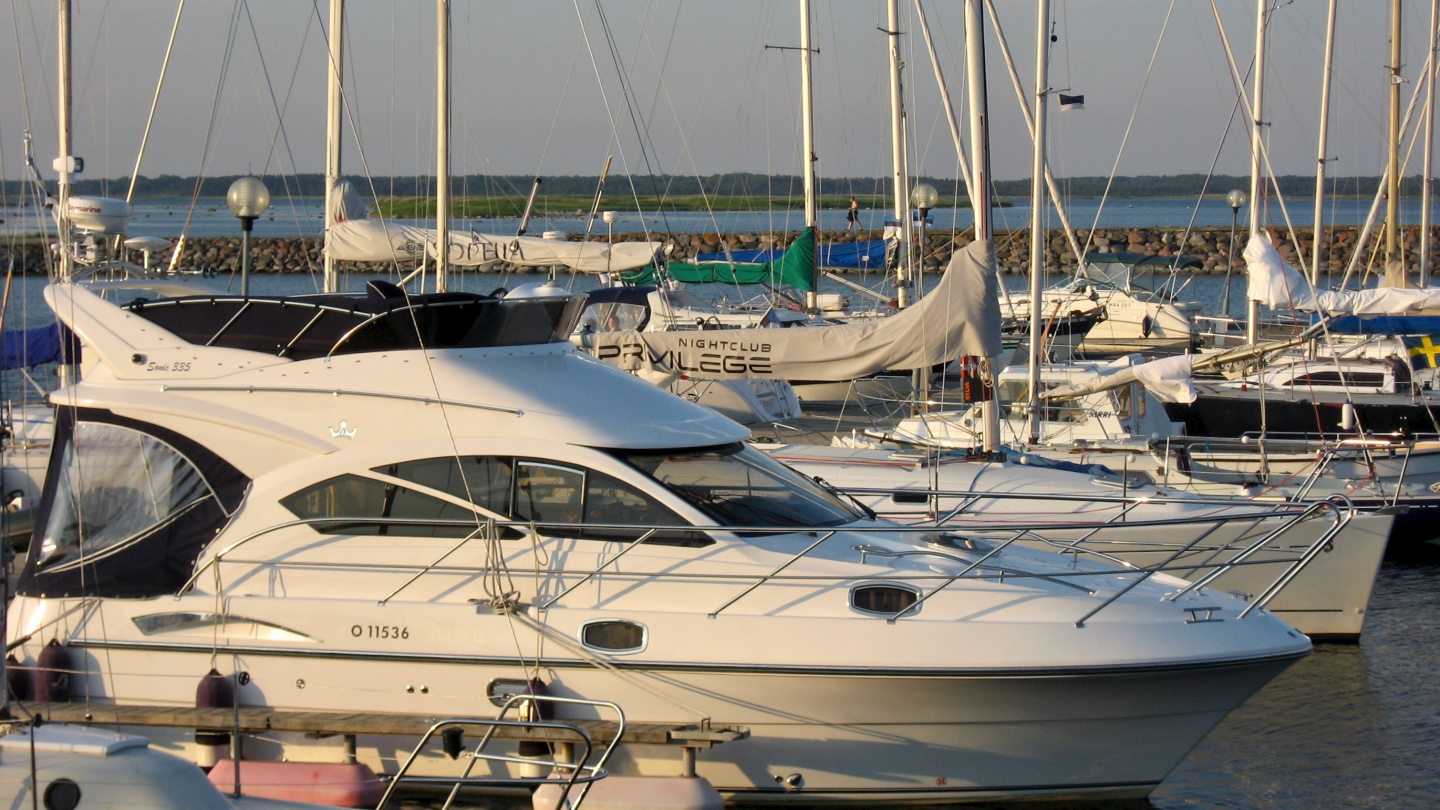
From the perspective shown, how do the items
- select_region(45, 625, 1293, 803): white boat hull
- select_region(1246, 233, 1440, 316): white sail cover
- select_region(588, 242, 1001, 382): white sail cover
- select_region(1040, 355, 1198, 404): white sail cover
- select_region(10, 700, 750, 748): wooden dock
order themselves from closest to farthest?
select_region(10, 700, 750, 748): wooden dock < select_region(45, 625, 1293, 803): white boat hull < select_region(588, 242, 1001, 382): white sail cover < select_region(1040, 355, 1198, 404): white sail cover < select_region(1246, 233, 1440, 316): white sail cover

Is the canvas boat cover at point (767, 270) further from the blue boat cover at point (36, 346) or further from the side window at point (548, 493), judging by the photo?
the side window at point (548, 493)

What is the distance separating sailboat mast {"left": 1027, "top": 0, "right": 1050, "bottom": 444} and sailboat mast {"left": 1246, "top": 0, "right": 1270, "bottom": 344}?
741 centimetres

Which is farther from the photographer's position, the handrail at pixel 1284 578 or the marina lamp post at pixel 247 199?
the marina lamp post at pixel 247 199

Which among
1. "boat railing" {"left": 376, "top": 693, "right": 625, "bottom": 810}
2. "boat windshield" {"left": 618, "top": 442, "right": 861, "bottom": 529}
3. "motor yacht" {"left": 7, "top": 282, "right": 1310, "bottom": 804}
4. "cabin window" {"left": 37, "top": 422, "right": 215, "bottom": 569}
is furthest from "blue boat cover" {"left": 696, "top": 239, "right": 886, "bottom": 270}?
"boat railing" {"left": 376, "top": 693, "right": 625, "bottom": 810}

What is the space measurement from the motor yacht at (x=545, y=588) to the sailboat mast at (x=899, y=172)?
14558 mm

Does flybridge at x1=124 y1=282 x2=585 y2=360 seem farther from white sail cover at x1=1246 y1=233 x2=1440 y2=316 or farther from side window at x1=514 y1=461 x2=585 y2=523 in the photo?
white sail cover at x1=1246 y1=233 x2=1440 y2=316

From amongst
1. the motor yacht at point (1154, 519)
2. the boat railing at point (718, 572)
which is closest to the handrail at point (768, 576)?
the boat railing at point (718, 572)

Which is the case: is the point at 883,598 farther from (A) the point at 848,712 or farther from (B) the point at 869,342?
(B) the point at 869,342

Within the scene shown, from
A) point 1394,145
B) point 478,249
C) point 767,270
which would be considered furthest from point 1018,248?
point 478,249

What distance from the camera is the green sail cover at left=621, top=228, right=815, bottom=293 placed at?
22.6 m

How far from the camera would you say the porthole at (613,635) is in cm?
714

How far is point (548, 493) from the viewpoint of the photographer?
748 centimetres

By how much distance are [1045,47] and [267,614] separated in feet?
37.3

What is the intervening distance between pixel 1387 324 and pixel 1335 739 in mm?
11295
